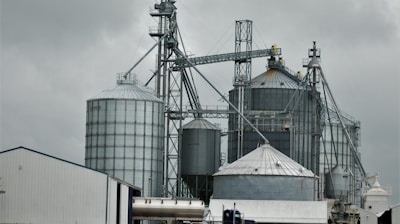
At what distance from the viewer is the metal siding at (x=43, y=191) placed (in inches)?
3019

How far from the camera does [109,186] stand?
79438 mm

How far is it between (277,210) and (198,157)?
2371cm

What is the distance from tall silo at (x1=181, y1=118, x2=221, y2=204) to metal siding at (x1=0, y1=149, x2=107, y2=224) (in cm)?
4930

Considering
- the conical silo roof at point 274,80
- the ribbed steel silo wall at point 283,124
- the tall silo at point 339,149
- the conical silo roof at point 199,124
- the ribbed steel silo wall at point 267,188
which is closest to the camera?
the ribbed steel silo wall at point 267,188

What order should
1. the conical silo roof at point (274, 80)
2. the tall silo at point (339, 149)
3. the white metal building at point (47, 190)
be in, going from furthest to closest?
the tall silo at point (339, 149)
the conical silo roof at point (274, 80)
the white metal building at point (47, 190)

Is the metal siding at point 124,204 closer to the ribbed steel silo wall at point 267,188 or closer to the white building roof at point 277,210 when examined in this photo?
the white building roof at point 277,210

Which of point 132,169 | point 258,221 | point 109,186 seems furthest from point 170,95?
point 109,186

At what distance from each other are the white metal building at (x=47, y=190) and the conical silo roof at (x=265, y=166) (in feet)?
110

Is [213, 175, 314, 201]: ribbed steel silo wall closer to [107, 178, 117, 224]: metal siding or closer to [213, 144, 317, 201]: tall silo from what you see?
[213, 144, 317, 201]: tall silo

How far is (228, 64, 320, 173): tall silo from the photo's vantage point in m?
126

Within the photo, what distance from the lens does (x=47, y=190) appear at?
77250 mm

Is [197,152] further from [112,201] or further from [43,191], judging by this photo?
[43,191]

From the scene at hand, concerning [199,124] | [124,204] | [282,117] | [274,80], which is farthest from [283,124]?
[124,204]

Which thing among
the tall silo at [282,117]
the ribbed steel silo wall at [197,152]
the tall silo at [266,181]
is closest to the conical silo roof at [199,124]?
the ribbed steel silo wall at [197,152]
